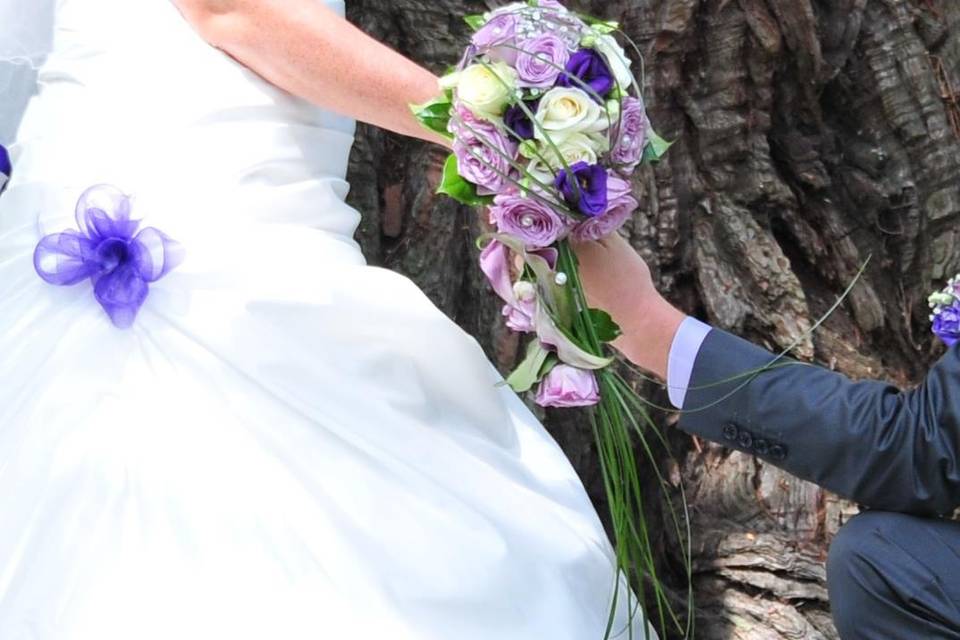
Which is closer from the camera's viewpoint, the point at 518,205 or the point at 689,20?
the point at 518,205

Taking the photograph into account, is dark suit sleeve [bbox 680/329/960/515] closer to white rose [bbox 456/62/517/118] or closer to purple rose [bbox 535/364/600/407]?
purple rose [bbox 535/364/600/407]

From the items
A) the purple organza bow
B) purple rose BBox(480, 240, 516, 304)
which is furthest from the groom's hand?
the purple organza bow

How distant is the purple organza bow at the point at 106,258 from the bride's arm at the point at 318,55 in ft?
0.98

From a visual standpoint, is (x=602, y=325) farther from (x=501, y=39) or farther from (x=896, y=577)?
(x=896, y=577)

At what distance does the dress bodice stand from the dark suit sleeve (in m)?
0.64

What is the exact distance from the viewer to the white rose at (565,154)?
151cm

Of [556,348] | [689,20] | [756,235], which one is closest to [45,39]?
[556,348]

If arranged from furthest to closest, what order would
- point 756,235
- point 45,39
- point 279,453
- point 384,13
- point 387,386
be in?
point 756,235
point 384,13
point 45,39
point 387,386
point 279,453

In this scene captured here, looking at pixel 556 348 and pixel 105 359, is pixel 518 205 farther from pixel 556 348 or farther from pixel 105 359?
pixel 105 359

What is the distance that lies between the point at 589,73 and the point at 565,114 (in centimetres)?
9

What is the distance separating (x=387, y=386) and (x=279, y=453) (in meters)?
0.20

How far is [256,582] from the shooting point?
1.43 meters

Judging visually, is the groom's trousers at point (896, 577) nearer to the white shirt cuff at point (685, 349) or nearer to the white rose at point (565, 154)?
the white shirt cuff at point (685, 349)

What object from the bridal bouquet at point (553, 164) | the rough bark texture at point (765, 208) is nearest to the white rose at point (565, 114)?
the bridal bouquet at point (553, 164)
